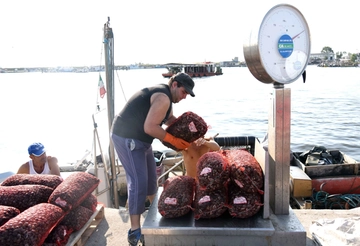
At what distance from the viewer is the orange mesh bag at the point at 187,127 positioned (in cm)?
310

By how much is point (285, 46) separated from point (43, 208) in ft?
7.73

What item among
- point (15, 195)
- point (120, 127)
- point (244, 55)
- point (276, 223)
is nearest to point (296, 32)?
A: point (244, 55)

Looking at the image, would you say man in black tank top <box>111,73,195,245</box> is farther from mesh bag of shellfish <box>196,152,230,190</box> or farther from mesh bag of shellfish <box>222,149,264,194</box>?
mesh bag of shellfish <box>222,149,264,194</box>

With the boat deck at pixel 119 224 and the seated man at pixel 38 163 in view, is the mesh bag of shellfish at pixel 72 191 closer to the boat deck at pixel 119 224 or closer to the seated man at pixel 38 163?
the boat deck at pixel 119 224

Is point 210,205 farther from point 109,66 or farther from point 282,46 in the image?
point 109,66

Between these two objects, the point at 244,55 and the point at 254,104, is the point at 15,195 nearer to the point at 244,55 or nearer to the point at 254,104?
the point at 244,55

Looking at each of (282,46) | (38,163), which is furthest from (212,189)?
(38,163)

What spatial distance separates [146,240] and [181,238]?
0.29 metres

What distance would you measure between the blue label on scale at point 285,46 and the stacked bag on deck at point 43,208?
7.31 ft

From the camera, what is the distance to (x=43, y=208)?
273 centimetres

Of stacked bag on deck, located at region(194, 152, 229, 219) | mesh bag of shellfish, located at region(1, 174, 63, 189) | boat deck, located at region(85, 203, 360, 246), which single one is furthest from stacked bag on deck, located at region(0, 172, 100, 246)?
stacked bag on deck, located at region(194, 152, 229, 219)

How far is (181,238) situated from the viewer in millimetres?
2572

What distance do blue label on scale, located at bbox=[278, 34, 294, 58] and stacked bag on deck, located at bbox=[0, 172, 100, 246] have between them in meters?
2.23

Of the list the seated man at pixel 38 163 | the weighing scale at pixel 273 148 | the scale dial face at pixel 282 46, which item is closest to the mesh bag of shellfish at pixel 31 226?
the weighing scale at pixel 273 148
